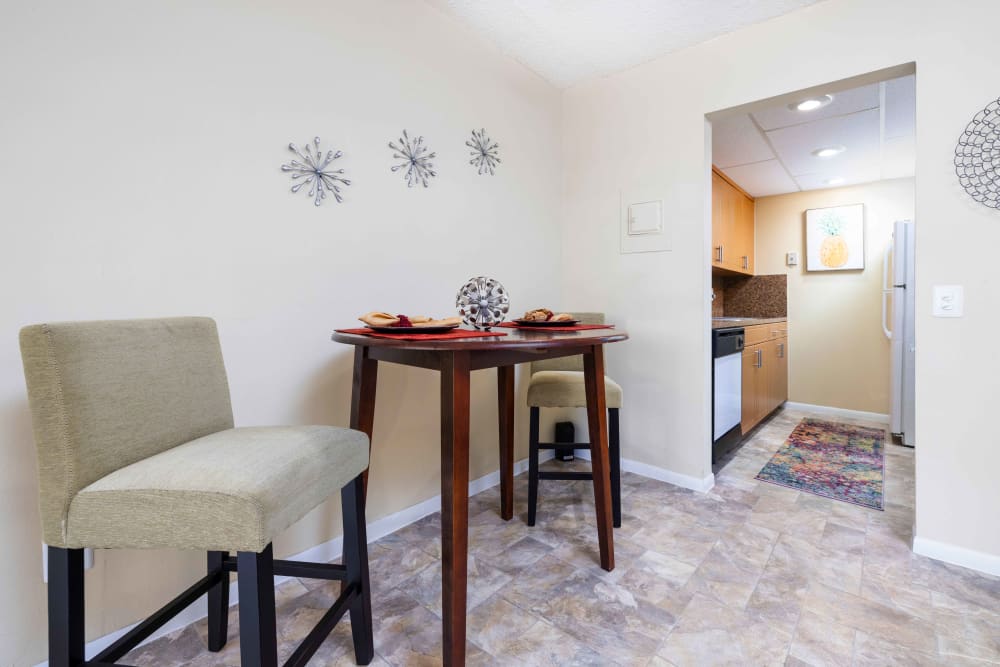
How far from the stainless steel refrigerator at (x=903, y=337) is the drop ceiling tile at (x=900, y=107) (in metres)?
0.68

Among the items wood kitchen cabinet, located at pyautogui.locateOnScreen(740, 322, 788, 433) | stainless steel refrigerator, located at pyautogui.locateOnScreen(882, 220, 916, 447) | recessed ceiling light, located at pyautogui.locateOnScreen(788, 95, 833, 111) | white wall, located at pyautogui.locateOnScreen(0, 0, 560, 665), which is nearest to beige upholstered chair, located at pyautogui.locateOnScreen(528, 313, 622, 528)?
white wall, located at pyautogui.locateOnScreen(0, 0, 560, 665)

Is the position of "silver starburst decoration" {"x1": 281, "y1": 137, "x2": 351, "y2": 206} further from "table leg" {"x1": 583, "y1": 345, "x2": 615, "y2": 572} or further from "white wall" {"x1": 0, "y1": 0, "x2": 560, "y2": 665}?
"table leg" {"x1": 583, "y1": 345, "x2": 615, "y2": 572}

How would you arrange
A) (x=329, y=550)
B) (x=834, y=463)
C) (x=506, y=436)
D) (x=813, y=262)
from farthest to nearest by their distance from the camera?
(x=813, y=262) → (x=834, y=463) → (x=506, y=436) → (x=329, y=550)

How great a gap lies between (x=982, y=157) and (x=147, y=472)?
276 cm

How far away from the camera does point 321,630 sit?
1.07 meters

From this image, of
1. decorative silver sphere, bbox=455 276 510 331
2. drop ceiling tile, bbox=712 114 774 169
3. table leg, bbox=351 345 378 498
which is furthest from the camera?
drop ceiling tile, bbox=712 114 774 169

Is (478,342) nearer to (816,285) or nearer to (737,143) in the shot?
(737,143)

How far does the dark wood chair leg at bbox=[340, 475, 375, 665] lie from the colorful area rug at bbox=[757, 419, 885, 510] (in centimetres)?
238

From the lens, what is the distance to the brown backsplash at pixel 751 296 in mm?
4672

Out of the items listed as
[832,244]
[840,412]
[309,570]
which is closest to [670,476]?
[309,570]

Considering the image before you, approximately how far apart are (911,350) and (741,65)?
103 inches

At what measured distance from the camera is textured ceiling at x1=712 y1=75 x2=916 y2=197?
8.72 ft

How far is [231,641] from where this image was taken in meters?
1.39

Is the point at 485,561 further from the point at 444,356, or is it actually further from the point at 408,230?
the point at 408,230
